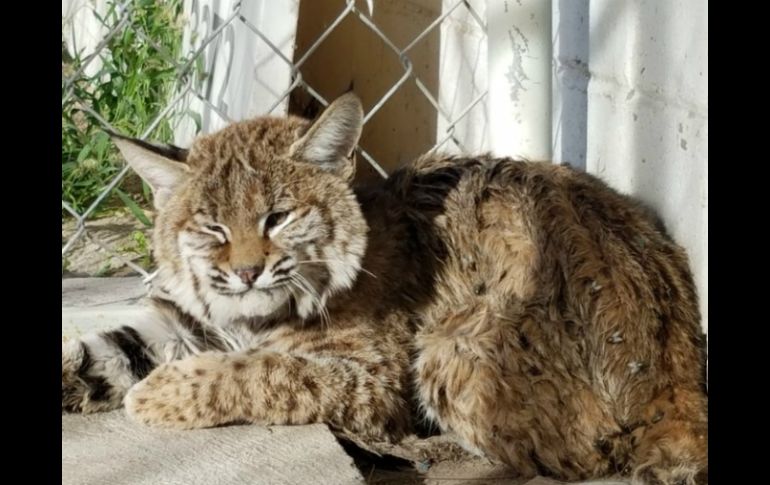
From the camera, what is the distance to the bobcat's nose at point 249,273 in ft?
10.9

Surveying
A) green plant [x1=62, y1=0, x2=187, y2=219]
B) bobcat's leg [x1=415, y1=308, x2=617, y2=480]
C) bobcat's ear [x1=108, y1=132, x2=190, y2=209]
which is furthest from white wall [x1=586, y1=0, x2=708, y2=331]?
green plant [x1=62, y1=0, x2=187, y2=219]

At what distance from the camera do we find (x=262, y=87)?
4512 mm

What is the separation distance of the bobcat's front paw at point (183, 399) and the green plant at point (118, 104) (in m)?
1.52

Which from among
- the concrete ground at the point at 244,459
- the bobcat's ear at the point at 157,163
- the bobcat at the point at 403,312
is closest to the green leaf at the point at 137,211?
the bobcat at the point at 403,312

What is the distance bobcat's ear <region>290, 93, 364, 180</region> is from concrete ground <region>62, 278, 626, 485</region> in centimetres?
79

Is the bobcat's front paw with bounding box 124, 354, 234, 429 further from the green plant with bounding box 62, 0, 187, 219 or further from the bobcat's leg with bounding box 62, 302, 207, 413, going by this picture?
the green plant with bounding box 62, 0, 187, 219

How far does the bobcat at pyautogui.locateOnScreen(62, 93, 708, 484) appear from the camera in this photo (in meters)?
3.24

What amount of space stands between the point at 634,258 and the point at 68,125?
106 inches

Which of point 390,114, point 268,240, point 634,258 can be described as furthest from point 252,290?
point 390,114

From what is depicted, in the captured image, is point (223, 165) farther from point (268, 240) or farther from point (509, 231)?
point (509, 231)

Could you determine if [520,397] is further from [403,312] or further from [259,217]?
[259,217]

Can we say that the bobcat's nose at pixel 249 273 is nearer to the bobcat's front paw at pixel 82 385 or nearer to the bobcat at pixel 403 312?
the bobcat at pixel 403 312

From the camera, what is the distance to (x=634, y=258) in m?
3.41

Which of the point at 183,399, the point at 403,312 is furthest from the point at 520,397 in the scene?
the point at 183,399
